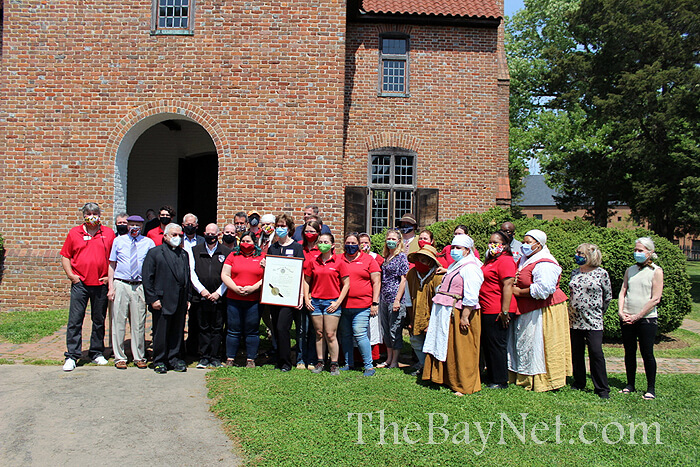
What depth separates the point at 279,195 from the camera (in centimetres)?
1063

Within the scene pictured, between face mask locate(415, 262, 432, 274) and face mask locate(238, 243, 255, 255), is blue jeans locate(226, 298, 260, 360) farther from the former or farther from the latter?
face mask locate(415, 262, 432, 274)

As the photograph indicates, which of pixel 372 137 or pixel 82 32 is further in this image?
pixel 372 137

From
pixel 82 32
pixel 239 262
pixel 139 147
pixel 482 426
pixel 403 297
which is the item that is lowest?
pixel 482 426

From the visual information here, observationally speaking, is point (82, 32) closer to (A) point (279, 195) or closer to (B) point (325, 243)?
(A) point (279, 195)

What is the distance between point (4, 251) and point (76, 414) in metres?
7.03

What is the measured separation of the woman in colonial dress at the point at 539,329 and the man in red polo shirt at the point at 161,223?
17.0ft

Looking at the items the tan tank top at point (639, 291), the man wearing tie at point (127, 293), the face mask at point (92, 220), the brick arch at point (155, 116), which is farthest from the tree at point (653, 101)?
the face mask at point (92, 220)

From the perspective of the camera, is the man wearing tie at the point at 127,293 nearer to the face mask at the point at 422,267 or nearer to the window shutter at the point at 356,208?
the face mask at the point at 422,267

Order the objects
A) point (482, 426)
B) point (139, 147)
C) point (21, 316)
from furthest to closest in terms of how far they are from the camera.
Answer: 1. point (139, 147)
2. point (21, 316)
3. point (482, 426)

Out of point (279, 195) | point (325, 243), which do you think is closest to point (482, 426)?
point (325, 243)

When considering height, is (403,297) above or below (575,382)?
above

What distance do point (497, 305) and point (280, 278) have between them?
8.73ft

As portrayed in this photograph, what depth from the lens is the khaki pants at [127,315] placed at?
685 centimetres

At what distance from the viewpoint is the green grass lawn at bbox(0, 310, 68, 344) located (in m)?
8.23
